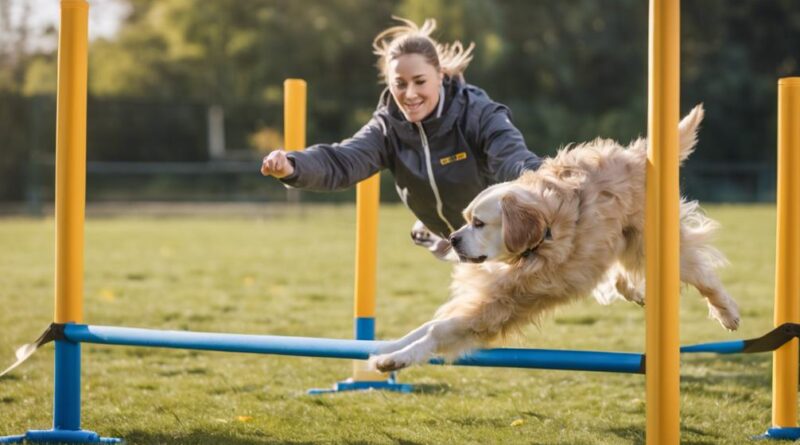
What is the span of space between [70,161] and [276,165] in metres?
0.87

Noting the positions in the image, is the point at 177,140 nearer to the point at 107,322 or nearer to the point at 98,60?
the point at 98,60

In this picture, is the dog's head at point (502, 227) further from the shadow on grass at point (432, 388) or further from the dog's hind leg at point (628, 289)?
the shadow on grass at point (432, 388)

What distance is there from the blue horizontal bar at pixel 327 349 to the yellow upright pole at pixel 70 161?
0.16 meters

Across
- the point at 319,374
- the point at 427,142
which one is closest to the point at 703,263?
the point at 427,142

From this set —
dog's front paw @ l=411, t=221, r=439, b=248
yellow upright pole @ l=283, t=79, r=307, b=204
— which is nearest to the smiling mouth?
yellow upright pole @ l=283, t=79, r=307, b=204

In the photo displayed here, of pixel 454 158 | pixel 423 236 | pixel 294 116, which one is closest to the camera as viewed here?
pixel 454 158

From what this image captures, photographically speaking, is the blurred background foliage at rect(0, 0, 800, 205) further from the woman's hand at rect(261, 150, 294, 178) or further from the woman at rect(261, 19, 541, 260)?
the woman's hand at rect(261, 150, 294, 178)

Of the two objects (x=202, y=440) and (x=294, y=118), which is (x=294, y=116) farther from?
(x=202, y=440)

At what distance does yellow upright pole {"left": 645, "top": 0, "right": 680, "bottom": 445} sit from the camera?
122 inches

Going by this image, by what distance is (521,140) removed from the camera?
4.47 meters

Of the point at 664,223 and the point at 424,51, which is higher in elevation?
the point at 424,51

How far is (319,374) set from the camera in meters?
5.84

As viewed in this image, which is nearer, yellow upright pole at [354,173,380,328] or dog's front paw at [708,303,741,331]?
dog's front paw at [708,303,741,331]

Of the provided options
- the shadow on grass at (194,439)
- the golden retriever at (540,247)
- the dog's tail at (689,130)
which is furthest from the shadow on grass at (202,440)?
the dog's tail at (689,130)
